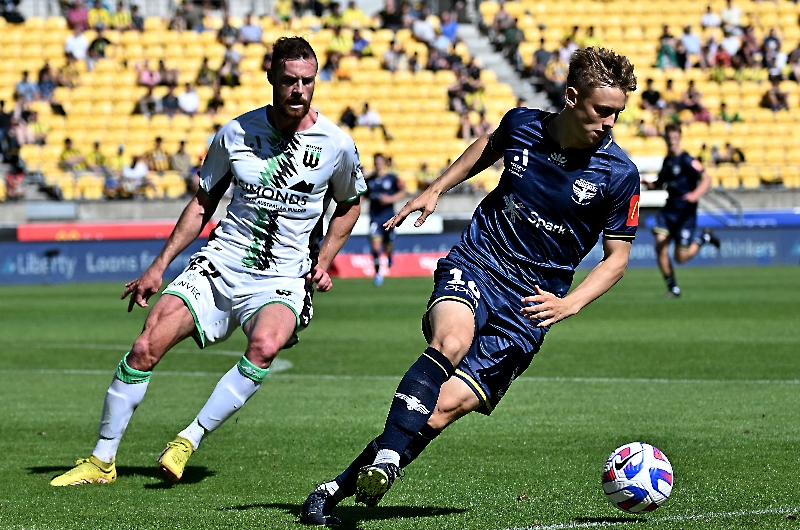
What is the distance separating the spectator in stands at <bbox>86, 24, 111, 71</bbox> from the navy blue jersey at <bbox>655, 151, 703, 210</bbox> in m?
17.2

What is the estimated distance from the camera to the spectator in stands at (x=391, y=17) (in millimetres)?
33219

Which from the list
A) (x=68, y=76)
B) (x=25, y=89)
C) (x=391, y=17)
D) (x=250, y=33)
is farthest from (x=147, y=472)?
(x=391, y=17)

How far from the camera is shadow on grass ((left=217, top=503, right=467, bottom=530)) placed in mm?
5353

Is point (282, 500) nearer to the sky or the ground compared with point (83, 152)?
nearer to the sky

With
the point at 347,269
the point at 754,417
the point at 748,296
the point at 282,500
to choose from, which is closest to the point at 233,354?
the point at 754,417

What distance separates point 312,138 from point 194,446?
5.63ft

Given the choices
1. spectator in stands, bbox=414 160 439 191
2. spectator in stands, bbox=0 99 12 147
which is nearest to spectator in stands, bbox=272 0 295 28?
spectator in stands, bbox=414 160 439 191

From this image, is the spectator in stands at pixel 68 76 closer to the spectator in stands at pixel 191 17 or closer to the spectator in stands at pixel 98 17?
the spectator in stands at pixel 98 17

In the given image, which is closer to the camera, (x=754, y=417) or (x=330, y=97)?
(x=754, y=417)

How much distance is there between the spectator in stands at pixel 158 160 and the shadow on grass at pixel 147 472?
21.8 metres

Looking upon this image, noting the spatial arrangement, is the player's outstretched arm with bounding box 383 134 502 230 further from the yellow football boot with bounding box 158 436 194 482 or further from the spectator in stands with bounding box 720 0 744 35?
the spectator in stands with bounding box 720 0 744 35

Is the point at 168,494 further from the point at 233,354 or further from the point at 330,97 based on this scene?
the point at 330,97

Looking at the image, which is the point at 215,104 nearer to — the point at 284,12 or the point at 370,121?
the point at 370,121

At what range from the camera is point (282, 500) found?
18.9ft
